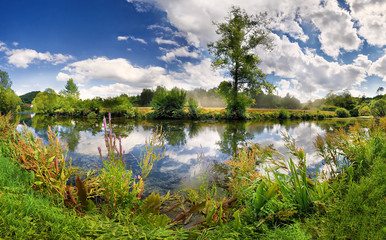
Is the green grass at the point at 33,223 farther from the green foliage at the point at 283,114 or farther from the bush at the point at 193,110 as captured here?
the green foliage at the point at 283,114

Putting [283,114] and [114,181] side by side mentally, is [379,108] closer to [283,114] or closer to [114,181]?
[283,114]

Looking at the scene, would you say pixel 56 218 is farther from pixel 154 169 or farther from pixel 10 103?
pixel 10 103

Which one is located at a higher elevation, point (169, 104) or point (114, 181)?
point (169, 104)

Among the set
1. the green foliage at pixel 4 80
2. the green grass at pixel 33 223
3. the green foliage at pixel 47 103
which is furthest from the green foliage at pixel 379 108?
the green foliage at pixel 4 80

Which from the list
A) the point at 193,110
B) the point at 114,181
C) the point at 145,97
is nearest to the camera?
the point at 114,181

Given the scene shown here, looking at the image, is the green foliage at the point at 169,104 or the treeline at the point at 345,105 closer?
the green foliage at the point at 169,104

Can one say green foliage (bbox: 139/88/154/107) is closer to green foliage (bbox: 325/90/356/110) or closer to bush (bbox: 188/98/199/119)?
bush (bbox: 188/98/199/119)

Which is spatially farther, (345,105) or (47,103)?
(345,105)

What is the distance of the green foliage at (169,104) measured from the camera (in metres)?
22.2

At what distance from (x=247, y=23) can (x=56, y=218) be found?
2638cm

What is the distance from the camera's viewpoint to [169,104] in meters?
22.6

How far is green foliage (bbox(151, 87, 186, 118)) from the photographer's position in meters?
22.2

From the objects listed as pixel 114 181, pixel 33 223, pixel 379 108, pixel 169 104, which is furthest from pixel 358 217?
pixel 379 108

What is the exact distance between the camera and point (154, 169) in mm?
4586
